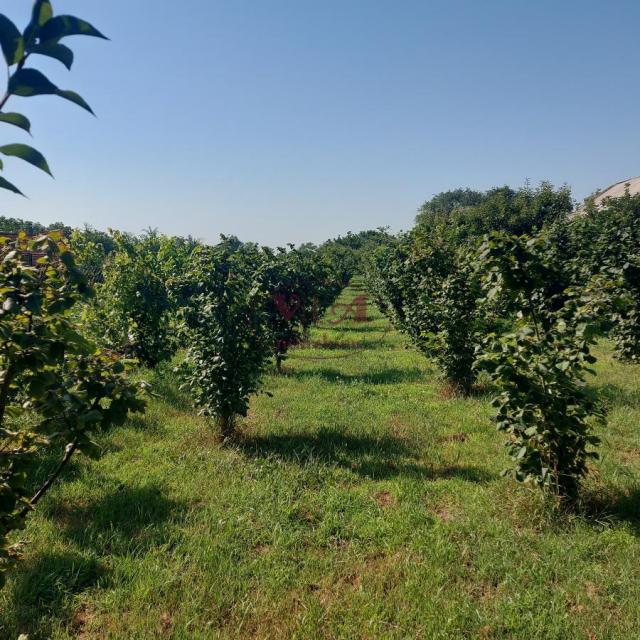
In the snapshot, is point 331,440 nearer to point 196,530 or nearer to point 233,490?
point 233,490

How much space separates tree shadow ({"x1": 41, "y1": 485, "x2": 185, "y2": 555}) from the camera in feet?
10.4

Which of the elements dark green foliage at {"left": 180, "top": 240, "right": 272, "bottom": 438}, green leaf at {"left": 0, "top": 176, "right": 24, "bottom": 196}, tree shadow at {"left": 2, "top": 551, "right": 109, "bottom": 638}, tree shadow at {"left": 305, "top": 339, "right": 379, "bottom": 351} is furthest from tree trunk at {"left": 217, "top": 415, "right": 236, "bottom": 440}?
tree shadow at {"left": 305, "top": 339, "right": 379, "bottom": 351}

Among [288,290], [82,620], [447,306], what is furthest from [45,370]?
[288,290]

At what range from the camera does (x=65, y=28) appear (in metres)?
0.80

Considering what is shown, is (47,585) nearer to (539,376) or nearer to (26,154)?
(26,154)

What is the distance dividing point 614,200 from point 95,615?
74.9ft

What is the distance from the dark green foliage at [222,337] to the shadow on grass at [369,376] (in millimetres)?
3143

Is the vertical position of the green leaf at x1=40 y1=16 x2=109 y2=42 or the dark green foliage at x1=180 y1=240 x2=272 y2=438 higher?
the green leaf at x1=40 y1=16 x2=109 y2=42

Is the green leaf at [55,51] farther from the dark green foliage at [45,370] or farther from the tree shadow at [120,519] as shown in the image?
the tree shadow at [120,519]

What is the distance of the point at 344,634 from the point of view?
7.91ft

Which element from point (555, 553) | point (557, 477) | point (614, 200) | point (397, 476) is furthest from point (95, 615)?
point (614, 200)

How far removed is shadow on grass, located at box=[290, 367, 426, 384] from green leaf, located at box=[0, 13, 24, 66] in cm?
752

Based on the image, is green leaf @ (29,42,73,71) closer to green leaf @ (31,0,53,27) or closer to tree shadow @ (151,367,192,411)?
green leaf @ (31,0,53,27)

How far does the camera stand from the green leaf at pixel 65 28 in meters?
0.79
